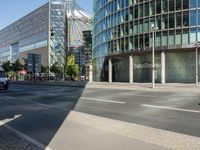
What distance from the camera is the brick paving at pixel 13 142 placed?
7883 mm

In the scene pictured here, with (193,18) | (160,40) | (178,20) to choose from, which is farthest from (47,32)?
(193,18)

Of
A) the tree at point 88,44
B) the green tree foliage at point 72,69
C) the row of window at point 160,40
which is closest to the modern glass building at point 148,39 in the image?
the row of window at point 160,40

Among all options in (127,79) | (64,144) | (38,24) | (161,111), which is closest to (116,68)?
(127,79)

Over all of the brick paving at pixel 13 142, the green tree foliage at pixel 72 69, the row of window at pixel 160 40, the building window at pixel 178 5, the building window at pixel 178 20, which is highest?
the building window at pixel 178 5

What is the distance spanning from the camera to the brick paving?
788cm

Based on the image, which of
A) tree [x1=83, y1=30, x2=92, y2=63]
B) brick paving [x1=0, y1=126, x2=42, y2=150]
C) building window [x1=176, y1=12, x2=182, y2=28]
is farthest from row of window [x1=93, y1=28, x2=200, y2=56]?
tree [x1=83, y1=30, x2=92, y2=63]

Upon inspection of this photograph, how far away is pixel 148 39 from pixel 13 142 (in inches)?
2033

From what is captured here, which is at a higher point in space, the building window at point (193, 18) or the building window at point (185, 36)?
the building window at point (193, 18)

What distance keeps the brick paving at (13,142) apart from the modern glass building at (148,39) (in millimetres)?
39719

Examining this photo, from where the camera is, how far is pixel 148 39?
193 ft

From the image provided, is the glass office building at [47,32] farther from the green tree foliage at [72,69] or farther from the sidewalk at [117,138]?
the sidewalk at [117,138]

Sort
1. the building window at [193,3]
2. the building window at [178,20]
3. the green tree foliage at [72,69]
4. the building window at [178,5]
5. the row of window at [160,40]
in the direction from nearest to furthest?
the row of window at [160,40] < the building window at [193,3] < the building window at [178,20] < the building window at [178,5] < the green tree foliage at [72,69]

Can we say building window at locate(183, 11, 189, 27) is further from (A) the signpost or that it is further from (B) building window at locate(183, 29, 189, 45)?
(A) the signpost

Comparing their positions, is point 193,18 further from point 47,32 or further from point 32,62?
point 47,32
